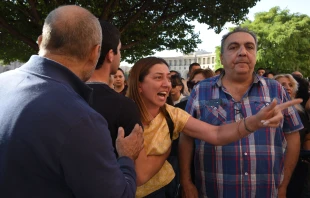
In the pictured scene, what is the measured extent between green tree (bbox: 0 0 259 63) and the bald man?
27.4 ft

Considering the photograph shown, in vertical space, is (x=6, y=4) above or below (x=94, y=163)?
above

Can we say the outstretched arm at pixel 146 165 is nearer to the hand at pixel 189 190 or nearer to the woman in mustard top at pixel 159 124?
the woman in mustard top at pixel 159 124

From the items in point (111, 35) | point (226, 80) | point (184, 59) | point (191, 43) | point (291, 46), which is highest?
point (184, 59)

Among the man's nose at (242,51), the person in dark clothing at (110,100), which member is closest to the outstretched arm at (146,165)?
the person in dark clothing at (110,100)

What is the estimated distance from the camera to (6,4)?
9734 millimetres

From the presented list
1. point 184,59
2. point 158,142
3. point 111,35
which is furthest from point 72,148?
point 184,59

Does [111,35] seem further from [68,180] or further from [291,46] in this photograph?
[291,46]

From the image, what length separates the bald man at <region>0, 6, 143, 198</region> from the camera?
4.06ft

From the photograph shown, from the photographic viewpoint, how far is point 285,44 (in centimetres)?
3659

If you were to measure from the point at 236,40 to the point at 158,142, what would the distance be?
125cm

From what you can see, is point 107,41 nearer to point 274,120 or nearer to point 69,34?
point 69,34

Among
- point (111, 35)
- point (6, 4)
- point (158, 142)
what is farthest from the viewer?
point (6, 4)

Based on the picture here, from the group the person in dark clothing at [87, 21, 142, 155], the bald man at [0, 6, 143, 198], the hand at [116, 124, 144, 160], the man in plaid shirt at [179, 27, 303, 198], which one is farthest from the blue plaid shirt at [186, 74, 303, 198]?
the bald man at [0, 6, 143, 198]

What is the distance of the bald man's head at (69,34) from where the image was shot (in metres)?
1.43
